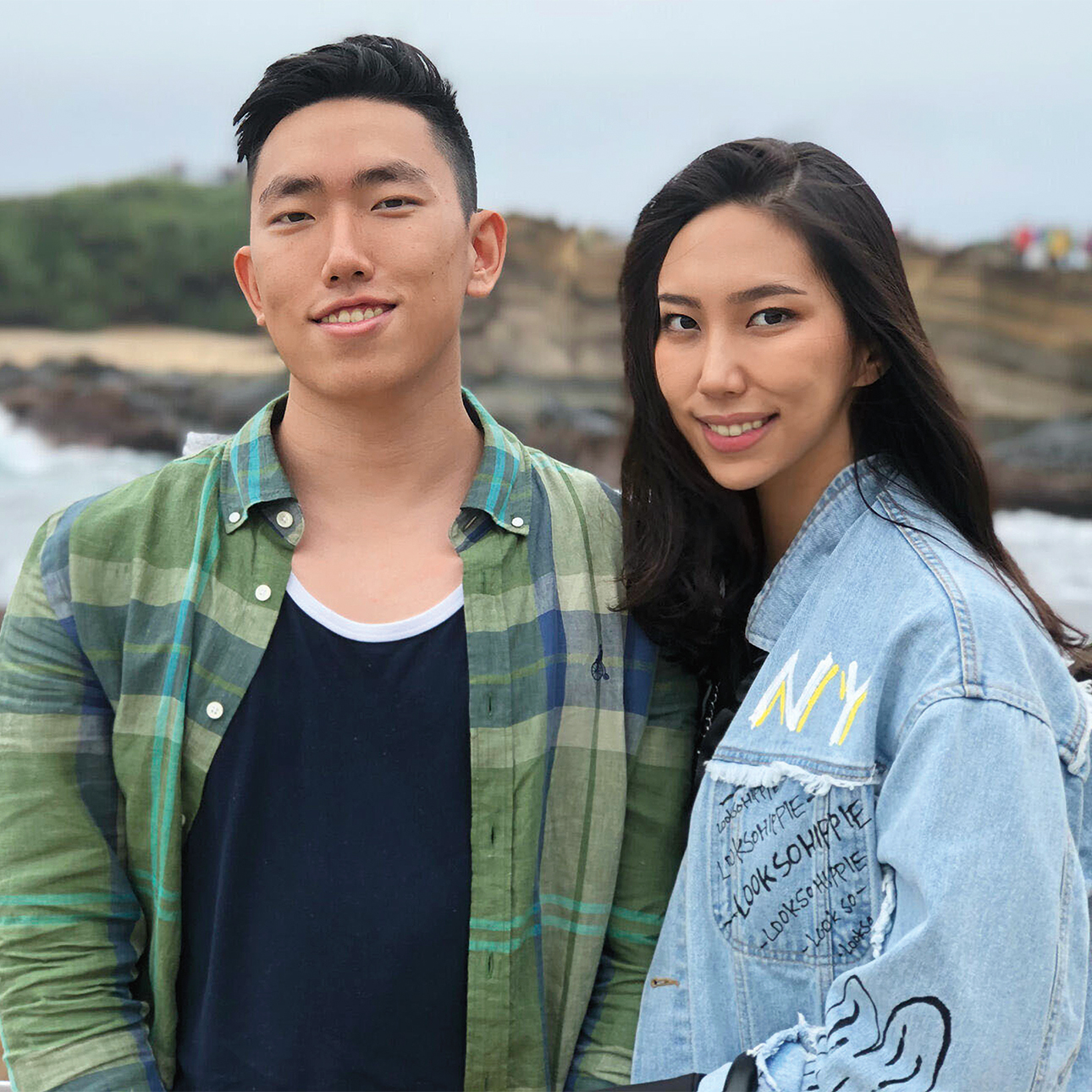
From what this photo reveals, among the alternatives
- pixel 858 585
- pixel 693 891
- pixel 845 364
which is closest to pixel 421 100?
pixel 845 364

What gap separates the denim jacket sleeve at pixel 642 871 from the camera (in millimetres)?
1719

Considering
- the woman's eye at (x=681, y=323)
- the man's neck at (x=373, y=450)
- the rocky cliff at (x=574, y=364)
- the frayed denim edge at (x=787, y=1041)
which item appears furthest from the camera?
the rocky cliff at (x=574, y=364)

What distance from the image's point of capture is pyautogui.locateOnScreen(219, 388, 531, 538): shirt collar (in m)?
1.73

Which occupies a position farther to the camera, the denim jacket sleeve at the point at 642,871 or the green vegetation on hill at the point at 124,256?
the green vegetation on hill at the point at 124,256

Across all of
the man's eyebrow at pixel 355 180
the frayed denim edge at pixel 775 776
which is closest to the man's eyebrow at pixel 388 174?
the man's eyebrow at pixel 355 180

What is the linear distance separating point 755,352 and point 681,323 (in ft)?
0.45

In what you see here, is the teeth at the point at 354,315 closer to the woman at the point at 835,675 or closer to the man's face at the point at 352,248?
the man's face at the point at 352,248

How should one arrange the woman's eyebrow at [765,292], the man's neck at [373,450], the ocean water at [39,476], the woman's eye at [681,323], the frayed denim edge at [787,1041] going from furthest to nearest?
the ocean water at [39,476] → the man's neck at [373,450] → the woman's eye at [681,323] → the woman's eyebrow at [765,292] → the frayed denim edge at [787,1041]

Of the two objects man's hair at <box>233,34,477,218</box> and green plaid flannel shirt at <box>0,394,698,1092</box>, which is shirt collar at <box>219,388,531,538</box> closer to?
green plaid flannel shirt at <box>0,394,698,1092</box>

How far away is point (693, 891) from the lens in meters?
1.55

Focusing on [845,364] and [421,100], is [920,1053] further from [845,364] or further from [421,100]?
[421,100]

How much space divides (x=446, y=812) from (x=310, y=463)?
515 mm

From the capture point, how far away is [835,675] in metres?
1.44

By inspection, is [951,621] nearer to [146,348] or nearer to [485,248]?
[485,248]
